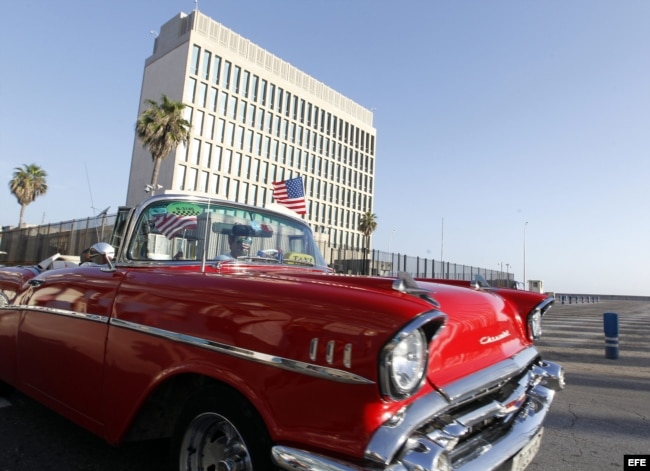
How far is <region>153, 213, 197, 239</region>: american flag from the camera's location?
9.90 feet

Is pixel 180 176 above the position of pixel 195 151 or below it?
below

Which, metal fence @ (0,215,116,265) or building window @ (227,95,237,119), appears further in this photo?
building window @ (227,95,237,119)

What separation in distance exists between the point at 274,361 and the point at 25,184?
42326mm

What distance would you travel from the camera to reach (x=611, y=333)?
27.4 feet

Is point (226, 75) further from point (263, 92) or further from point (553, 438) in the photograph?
point (553, 438)

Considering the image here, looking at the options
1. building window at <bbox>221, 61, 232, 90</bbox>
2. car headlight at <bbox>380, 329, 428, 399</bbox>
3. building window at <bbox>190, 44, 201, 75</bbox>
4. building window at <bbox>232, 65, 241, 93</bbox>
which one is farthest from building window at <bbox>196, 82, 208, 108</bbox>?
car headlight at <bbox>380, 329, 428, 399</bbox>

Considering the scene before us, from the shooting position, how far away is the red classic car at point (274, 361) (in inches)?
59.7

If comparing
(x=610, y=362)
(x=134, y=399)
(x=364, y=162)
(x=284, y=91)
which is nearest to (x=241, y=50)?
(x=284, y=91)

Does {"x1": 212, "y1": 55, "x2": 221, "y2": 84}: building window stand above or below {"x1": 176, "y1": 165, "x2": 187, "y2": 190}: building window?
above

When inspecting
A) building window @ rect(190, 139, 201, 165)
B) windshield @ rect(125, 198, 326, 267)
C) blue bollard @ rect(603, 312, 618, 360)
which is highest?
building window @ rect(190, 139, 201, 165)

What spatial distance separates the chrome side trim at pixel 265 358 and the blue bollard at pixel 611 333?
28.0ft

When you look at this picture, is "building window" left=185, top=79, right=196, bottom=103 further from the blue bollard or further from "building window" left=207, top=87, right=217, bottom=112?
the blue bollard

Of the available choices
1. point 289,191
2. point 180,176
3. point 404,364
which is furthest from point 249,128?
point 404,364

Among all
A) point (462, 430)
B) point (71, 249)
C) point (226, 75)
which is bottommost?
point (462, 430)
